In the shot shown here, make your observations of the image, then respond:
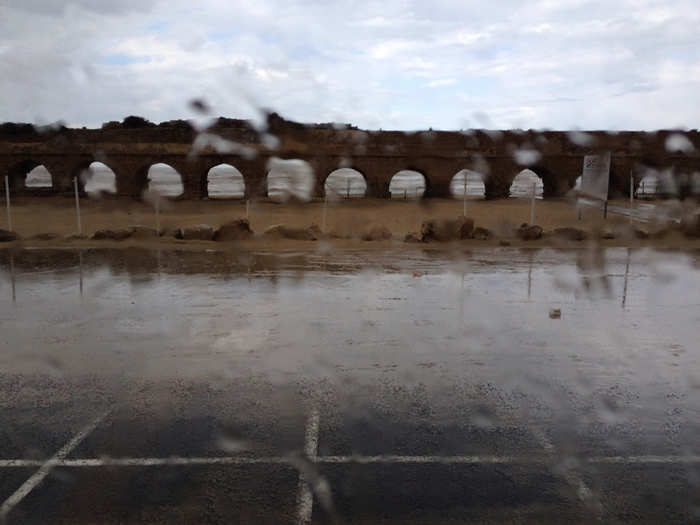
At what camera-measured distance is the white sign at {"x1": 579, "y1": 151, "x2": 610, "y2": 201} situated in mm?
21594

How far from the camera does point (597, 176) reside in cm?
2244

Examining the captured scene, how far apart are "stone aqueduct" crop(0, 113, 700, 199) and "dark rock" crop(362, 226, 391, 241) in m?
15.3

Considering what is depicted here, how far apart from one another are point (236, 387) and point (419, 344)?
8.30 ft

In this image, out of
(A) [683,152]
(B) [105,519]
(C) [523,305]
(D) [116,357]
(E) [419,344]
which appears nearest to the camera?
(B) [105,519]

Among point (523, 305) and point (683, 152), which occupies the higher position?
point (683, 152)

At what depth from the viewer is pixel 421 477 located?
4141 millimetres

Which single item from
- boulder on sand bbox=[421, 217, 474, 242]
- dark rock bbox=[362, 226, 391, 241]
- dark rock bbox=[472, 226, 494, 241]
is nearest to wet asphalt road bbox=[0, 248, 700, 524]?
boulder on sand bbox=[421, 217, 474, 242]

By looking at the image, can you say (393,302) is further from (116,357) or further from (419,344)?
(116,357)

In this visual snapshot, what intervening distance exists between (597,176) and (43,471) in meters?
22.5

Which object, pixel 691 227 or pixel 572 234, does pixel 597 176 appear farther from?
pixel 572 234

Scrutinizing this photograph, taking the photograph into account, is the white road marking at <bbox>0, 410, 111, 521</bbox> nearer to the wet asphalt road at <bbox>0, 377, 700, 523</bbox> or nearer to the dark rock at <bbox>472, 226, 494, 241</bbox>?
→ the wet asphalt road at <bbox>0, 377, 700, 523</bbox>

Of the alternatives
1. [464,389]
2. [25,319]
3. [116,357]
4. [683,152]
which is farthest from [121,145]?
[683,152]

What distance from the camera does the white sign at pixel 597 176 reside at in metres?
21.6

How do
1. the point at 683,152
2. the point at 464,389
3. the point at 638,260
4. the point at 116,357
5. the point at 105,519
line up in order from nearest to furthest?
the point at 105,519, the point at 464,389, the point at 116,357, the point at 638,260, the point at 683,152
